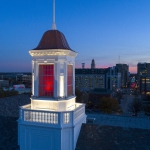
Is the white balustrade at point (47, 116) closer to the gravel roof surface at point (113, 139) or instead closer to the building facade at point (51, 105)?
the building facade at point (51, 105)

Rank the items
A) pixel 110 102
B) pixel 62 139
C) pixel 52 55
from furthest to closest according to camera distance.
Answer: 1. pixel 110 102
2. pixel 52 55
3. pixel 62 139

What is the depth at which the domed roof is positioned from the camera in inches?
386

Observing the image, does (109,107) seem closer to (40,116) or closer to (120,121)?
(120,121)

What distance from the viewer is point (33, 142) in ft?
30.5

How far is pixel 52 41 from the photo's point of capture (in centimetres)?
1002

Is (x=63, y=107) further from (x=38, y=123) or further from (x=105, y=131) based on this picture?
(x=105, y=131)

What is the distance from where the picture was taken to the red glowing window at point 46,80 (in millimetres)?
9906

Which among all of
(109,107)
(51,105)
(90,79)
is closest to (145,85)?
(90,79)

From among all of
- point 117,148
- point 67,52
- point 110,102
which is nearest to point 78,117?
point 117,148

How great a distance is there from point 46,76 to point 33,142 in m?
3.37

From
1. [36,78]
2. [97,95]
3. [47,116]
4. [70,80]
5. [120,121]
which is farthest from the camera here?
[97,95]

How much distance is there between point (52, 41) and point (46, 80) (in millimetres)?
2099

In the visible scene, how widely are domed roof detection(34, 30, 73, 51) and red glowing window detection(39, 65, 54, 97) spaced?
3.43 ft

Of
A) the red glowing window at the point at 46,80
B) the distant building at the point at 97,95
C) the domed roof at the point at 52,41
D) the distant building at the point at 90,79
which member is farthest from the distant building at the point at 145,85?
the red glowing window at the point at 46,80
